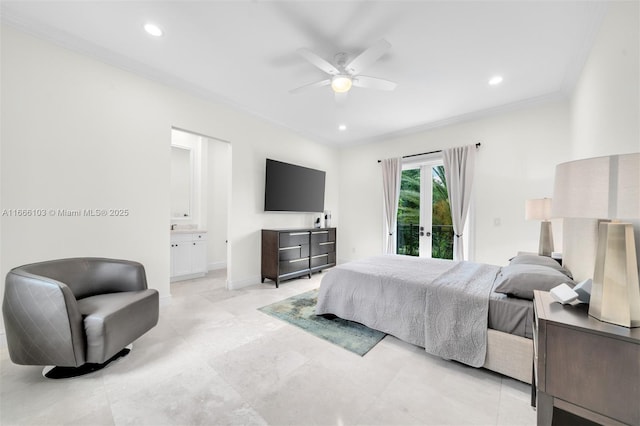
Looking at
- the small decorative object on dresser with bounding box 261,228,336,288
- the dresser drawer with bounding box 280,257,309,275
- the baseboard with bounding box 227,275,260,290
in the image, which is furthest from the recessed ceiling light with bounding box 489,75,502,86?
the baseboard with bounding box 227,275,260,290

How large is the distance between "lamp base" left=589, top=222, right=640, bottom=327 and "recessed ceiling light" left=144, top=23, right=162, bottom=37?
3.49 meters

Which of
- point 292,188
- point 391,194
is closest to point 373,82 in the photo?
point 292,188

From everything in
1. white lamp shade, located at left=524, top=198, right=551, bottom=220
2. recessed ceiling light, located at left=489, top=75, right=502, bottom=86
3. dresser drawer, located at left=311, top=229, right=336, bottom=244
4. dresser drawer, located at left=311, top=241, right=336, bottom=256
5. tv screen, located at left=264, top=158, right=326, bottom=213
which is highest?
recessed ceiling light, located at left=489, top=75, right=502, bottom=86

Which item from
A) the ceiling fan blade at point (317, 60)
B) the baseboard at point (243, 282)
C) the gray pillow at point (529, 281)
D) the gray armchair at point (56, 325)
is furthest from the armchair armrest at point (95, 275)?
the gray pillow at point (529, 281)

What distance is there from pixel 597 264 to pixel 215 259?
18.1 ft

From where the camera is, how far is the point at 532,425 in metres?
1.38

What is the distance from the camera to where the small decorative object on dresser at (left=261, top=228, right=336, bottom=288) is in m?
3.99

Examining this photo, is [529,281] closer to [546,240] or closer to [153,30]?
[546,240]

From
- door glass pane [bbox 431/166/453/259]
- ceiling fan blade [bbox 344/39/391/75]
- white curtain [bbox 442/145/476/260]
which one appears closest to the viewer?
ceiling fan blade [bbox 344/39/391/75]

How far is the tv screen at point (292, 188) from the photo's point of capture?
4270mm

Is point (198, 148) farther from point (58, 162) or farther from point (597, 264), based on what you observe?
point (597, 264)

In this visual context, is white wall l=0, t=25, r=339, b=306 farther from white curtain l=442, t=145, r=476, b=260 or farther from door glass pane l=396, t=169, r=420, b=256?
white curtain l=442, t=145, r=476, b=260

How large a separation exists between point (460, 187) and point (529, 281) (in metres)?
2.52

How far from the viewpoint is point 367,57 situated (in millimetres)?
2168
